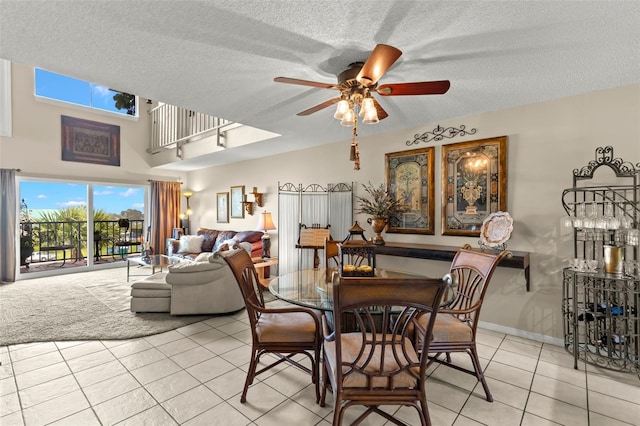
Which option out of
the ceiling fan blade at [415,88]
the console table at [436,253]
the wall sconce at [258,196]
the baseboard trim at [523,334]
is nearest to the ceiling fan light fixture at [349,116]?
the ceiling fan blade at [415,88]

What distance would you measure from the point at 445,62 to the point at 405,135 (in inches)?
67.9

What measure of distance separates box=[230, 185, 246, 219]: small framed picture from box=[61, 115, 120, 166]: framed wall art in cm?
286

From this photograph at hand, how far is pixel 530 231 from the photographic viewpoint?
3.04 m

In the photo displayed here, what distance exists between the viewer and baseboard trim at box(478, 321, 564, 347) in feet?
9.48

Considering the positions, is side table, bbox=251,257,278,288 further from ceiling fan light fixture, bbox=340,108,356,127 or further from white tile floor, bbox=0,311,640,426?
ceiling fan light fixture, bbox=340,108,356,127

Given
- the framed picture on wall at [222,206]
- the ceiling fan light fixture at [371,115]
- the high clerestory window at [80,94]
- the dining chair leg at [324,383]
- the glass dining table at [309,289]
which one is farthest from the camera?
the framed picture on wall at [222,206]

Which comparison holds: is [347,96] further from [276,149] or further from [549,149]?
[276,149]

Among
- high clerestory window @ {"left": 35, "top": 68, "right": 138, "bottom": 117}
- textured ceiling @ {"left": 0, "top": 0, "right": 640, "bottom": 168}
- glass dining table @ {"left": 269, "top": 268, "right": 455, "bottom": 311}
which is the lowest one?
glass dining table @ {"left": 269, "top": 268, "right": 455, "bottom": 311}

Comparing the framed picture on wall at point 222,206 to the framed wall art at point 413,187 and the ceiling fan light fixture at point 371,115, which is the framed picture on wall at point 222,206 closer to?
the framed wall art at point 413,187

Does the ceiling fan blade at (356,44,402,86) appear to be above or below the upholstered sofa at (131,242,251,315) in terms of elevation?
above

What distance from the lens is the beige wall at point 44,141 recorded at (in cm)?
543

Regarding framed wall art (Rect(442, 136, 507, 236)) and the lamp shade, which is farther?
the lamp shade

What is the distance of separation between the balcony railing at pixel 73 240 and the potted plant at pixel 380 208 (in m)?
5.85

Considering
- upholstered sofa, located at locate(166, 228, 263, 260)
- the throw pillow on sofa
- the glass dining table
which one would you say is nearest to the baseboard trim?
the glass dining table
